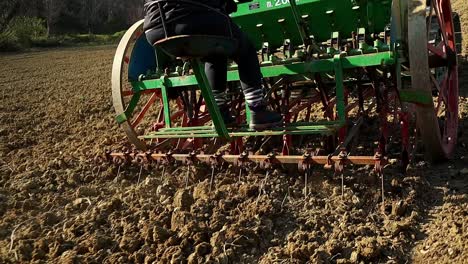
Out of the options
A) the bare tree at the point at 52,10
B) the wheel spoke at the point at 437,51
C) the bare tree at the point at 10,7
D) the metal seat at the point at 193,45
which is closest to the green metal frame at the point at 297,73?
the metal seat at the point at 193,45

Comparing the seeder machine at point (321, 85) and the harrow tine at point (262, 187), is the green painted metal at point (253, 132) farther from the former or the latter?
the harrow tine at point (262, 187)

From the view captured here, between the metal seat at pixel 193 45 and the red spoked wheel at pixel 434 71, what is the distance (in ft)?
3.71

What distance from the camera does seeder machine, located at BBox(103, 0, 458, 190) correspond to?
3.35m

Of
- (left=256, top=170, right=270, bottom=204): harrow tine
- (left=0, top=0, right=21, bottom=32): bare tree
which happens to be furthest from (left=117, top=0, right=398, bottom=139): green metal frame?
(left=0, top=0, right=21, bottom=32): bare tree

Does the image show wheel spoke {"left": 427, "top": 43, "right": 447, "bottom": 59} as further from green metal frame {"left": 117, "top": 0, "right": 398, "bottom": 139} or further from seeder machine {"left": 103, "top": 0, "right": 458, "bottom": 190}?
green metal frame {"left": 117, "top": 0, "right": 398, "bottom": 139}

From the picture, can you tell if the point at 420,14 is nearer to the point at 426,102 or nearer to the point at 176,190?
the point at 426,102

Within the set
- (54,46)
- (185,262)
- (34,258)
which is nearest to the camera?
(185,262)

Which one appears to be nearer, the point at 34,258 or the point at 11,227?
the point at 34,258

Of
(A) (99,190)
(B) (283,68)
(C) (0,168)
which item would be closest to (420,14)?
(B) (283,68)

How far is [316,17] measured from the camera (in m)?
4.99

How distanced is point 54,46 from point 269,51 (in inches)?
762

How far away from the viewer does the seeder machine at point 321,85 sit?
11.0 ft

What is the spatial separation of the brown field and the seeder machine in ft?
0.58

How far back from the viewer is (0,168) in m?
4.88
